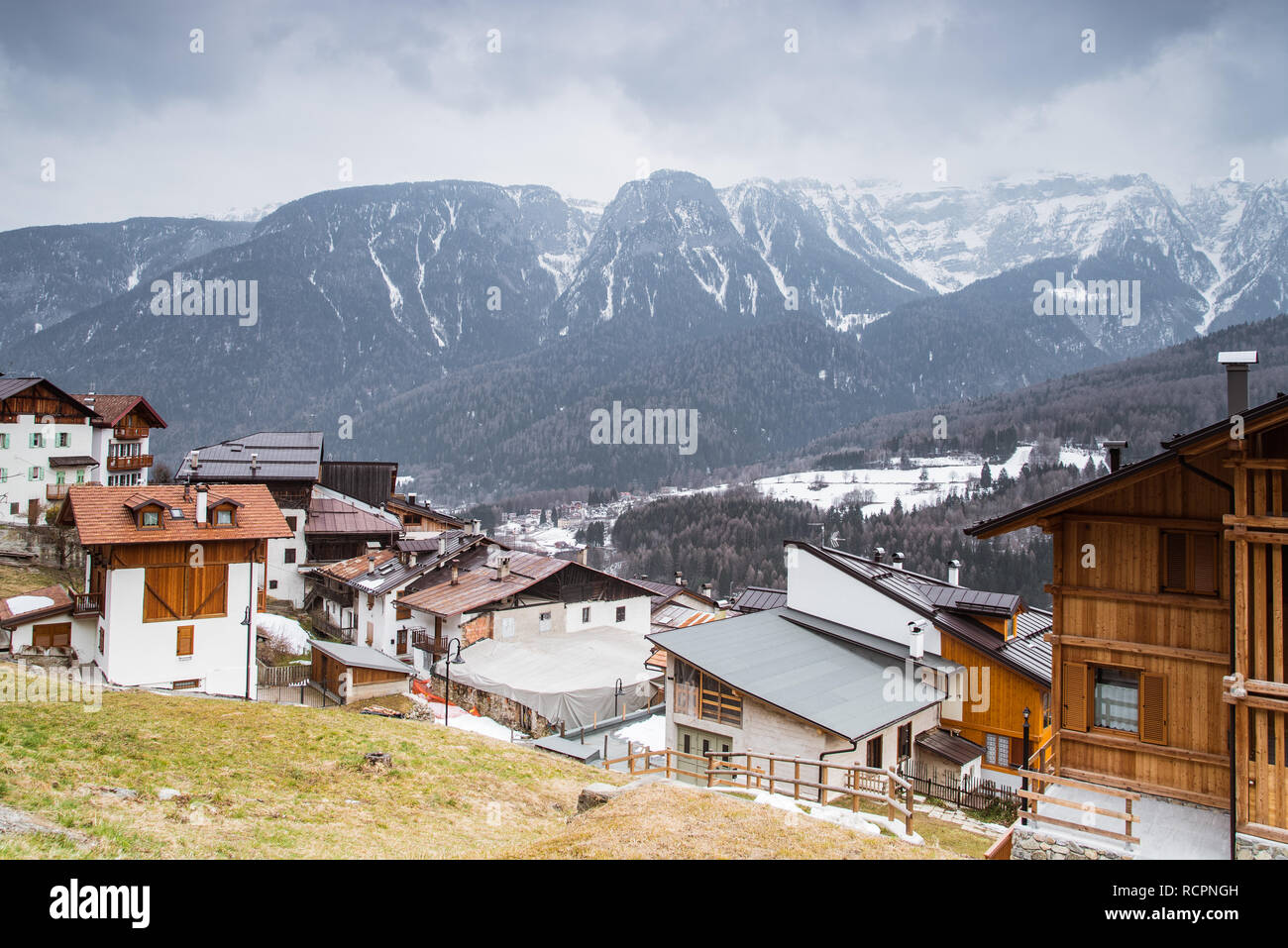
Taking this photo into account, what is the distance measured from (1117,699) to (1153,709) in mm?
815

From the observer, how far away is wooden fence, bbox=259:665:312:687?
38.3 meters

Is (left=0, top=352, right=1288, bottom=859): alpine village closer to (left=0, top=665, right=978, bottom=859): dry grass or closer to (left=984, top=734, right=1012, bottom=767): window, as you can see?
(left=984, top=734, right=1012, bottom=767): window

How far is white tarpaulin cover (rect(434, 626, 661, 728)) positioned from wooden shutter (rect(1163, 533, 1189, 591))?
88.9ft

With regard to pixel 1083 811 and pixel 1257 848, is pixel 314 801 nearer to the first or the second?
pixel 1083 811

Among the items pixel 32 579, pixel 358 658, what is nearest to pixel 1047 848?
pixel 358 658

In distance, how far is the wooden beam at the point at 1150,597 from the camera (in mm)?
17219

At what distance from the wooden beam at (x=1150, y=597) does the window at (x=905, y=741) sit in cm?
1216

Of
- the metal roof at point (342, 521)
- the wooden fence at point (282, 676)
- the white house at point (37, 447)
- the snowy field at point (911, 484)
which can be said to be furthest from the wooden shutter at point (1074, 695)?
the snowy field at point (911, 484)

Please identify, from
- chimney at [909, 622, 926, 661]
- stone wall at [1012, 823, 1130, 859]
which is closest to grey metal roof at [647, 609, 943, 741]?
chimney at [909, 622, 926, 661]

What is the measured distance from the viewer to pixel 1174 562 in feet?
58.3
